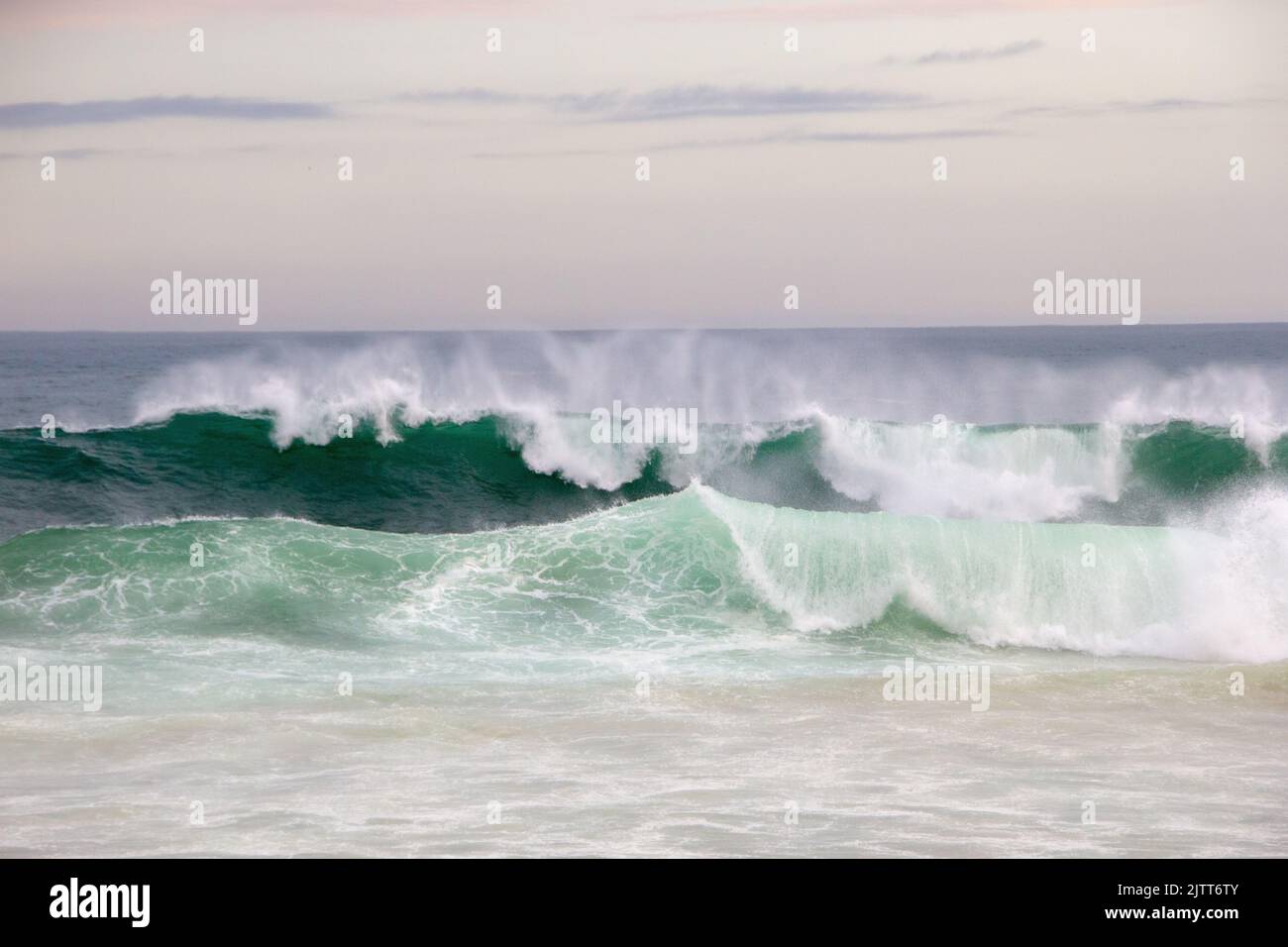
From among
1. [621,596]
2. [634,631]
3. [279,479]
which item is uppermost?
[279,479]

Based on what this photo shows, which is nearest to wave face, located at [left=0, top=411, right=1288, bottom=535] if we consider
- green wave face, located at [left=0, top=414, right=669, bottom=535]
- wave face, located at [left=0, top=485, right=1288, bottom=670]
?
green wave face, located at [left=0, top=414, right=669, bottom=535]

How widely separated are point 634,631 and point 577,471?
1020 cm

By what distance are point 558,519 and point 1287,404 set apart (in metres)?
38.7

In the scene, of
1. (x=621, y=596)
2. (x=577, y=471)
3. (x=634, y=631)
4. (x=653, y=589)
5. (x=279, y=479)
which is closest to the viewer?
(x=634, y=631)

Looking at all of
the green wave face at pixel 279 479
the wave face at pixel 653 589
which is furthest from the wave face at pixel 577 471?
the wave face at pixel 653 589

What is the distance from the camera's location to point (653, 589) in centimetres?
1678

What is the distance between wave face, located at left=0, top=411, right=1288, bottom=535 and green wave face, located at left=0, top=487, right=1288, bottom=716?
5151 mm

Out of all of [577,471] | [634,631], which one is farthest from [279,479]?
[634,631]

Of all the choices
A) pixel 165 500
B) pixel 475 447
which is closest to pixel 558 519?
pixel 475 447

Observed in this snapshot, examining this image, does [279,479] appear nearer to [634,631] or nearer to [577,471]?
[577,471]

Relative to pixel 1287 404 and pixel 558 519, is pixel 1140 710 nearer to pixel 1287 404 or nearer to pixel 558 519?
pixel 558 519

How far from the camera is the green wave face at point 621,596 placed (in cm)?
1411

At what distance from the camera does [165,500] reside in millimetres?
23281

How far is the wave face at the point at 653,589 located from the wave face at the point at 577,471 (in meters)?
5.11
